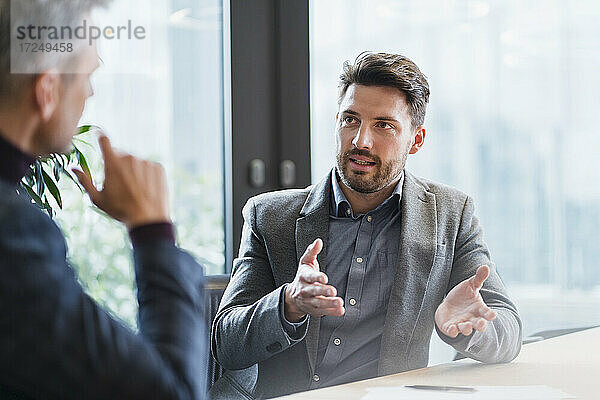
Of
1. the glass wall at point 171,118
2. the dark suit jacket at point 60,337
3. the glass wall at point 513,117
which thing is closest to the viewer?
the dark suit jacket at point 60,337

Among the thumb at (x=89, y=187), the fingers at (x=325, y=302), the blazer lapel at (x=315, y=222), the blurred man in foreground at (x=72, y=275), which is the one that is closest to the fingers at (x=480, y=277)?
the fingers at (x=325, y=302)

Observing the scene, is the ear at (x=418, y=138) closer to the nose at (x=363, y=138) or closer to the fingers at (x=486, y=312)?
the nose at (x=363, y=138)

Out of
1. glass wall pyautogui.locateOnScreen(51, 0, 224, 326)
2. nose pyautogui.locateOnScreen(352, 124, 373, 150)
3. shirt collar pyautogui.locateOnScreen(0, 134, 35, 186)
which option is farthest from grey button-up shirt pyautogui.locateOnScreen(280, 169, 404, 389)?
shirt collar pyautogui.locateOnScreen(0, 134, 35, 186)

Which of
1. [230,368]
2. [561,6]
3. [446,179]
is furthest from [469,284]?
[561,6]

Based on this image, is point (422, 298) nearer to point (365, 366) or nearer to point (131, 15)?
point (365, 366)

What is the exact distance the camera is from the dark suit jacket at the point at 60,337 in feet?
2.38

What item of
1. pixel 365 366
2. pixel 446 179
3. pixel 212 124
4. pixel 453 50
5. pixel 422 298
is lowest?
pixel 365 366

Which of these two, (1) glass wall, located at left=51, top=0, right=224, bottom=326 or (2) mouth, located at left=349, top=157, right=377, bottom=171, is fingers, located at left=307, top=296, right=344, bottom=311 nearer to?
(2) mouth, located at left=349, top=157, right=377, bottom=171

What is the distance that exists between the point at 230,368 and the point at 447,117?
1403 millimetres

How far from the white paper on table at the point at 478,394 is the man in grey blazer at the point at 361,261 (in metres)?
0.25

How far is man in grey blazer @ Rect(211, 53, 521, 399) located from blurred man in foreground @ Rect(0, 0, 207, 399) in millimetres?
810

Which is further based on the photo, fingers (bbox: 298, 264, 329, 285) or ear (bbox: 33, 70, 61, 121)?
fingers (bbox: 298, 264, 329, 285)

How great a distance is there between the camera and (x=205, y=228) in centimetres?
273

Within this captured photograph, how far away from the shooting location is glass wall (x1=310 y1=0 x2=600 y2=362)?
2.69 meters
